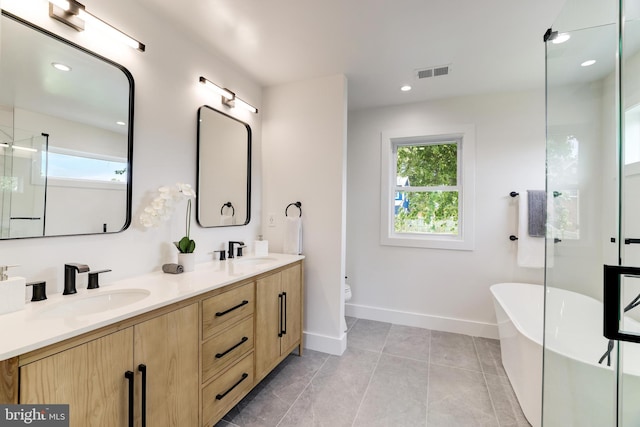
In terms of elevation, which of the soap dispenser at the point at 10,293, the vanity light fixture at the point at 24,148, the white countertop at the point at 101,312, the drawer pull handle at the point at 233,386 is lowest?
the drawer pull handle at the point at 233,386

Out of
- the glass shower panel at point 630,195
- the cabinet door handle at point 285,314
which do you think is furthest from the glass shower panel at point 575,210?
the cabinet door handle at point 285,314

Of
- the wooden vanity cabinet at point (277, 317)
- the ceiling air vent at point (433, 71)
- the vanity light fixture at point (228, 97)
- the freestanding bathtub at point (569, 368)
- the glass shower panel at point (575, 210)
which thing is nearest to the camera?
the freestanding bathtub at point (569, 368)

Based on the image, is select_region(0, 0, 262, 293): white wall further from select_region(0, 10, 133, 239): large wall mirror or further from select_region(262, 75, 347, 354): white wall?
select_region(262, 75, 347, 354): white wall

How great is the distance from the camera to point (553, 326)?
1.63 meters

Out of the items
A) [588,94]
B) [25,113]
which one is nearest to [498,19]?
[588,94]

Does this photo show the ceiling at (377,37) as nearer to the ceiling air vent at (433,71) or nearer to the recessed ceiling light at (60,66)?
the ceiling air vent at (433,71)

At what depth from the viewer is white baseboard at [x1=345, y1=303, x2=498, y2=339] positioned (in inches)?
114

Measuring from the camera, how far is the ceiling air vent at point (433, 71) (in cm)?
241

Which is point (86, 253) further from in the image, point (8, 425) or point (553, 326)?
point (553, 326)

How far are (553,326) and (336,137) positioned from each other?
2038 millimetres

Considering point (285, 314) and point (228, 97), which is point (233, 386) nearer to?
point (285, 314)

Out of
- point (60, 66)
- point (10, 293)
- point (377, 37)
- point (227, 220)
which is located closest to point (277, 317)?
point (227, 220)

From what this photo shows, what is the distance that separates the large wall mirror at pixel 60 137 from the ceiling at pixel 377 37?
64 cm

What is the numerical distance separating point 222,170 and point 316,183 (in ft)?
2.76
